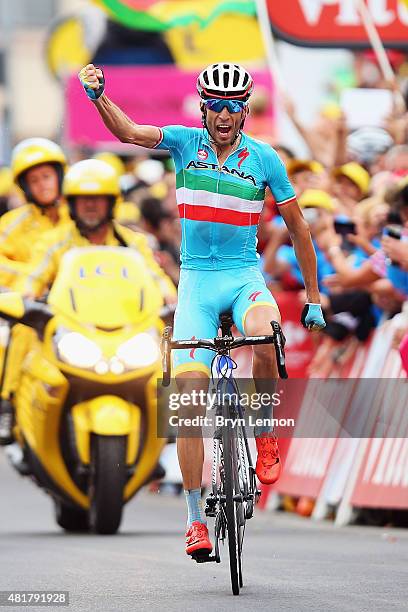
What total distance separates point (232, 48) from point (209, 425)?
23021mm

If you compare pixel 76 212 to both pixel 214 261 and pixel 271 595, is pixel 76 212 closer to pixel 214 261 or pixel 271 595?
pixel 214 261

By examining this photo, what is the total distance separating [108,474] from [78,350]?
797 mm

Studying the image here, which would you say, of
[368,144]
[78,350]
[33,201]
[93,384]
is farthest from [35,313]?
[368,144]

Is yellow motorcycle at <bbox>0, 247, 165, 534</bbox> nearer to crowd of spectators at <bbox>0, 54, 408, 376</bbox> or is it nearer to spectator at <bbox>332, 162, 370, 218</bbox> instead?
crowd of spectators at <bbox>0, 54, 408, 376</bbox>

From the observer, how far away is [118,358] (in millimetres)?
12953

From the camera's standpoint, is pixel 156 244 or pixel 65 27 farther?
pixel 65 27

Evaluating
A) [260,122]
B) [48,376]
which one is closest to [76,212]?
[48,376]

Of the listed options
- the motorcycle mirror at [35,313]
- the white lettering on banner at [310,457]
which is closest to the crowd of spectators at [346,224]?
the white lettering on banner at [310,457]

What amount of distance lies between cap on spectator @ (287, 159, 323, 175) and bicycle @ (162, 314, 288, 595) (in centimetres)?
610

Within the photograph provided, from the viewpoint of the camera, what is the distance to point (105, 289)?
43.6 feet

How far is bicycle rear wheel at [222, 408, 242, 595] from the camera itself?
31.1 feet

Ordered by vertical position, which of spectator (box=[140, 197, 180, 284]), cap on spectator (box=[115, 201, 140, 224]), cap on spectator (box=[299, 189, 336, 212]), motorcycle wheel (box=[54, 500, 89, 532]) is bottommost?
motorcycle wheel (box=[54, 500, 89, 532])

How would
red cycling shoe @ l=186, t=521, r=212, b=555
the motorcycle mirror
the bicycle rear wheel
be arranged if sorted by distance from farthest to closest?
1. the motorcycle mirror
2. red cycling shoe @ l=186, t=521, r=212, b=555
3. the bicycle rear wheel

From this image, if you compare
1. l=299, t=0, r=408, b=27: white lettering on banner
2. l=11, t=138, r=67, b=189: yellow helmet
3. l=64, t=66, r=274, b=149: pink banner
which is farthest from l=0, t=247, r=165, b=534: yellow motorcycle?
l=64, t=66, r=274, b=149: pink banner
